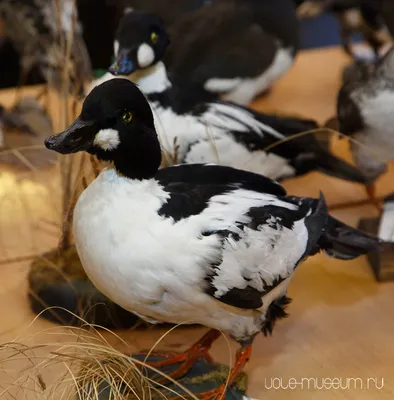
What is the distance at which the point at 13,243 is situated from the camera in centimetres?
117

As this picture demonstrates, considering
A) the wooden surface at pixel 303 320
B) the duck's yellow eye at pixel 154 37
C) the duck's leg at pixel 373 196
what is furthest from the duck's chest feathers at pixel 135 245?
the duck's leg at pixel 373 196

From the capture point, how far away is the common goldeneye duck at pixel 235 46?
1.36 meters

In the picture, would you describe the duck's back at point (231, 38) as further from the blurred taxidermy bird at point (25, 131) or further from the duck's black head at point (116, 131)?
the duck's black head at point (116, 131)

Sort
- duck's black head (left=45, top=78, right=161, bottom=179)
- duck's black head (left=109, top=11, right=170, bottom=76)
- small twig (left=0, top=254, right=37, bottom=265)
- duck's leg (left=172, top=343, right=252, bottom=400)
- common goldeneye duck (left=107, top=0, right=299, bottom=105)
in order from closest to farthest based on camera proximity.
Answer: duck's black head (left=45, top=78, right=161, bottom=179) → duck's leg (left=172, top=343, right=252, bottom=400) → duck's black head (left=109, top=11, right=170, bottom=76) → small twig (left=0, top=254, right=37, bottom=265) → common goldeneye duck (left=107, top=0, right=299, bottom=105)

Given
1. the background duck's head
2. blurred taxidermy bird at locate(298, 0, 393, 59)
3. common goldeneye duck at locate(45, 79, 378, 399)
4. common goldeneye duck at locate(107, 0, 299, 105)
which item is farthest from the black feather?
blurred taxidermy bird at locate(298, 0, 393, 59)

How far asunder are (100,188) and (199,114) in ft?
1.02

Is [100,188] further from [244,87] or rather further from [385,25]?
[385,25]

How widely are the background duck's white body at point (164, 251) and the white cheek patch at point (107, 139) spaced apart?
0.04 metres

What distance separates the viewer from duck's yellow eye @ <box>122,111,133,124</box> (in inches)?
28.1

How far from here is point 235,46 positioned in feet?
4.54

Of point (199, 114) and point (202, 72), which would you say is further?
point (202, 72)

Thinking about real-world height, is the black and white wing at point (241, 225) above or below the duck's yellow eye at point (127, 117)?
below

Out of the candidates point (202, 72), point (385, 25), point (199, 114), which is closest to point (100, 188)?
point (199, 114)

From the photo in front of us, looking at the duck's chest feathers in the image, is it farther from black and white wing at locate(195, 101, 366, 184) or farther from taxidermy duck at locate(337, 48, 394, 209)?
taxidermy duck at locate(337, 48, 394, 209)
